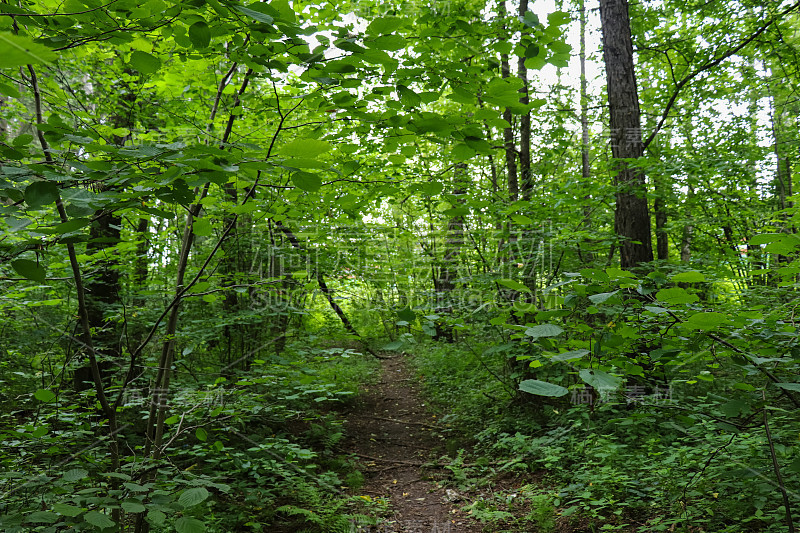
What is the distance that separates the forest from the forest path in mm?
51

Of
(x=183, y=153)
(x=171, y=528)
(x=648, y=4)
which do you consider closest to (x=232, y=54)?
(x=183, y=153)

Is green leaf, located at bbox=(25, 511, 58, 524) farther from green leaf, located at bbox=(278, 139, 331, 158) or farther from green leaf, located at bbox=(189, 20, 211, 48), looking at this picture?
green leaf, located at bbox=(189, 20, 211, 48)

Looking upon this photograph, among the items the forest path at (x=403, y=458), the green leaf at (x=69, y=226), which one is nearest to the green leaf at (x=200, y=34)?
the green leaf at (x=69, y=226)

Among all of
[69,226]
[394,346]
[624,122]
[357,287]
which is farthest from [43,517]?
[624,122]

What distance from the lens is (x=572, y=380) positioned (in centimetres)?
575

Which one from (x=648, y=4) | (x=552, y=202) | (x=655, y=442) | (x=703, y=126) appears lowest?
(x=655, y=442)

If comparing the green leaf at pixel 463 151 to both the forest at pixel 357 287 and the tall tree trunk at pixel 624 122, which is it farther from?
the tall tree trunk at pixel 624 122

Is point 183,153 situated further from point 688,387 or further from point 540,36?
point 688,387

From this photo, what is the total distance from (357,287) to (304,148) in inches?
188

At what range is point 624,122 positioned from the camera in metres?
5.91

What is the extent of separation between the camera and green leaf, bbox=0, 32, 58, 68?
1.60 ft

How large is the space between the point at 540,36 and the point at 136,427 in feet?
19.6

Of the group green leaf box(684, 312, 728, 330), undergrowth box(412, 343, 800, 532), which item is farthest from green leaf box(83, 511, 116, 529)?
green leaf box(684, 312, 728, 330)

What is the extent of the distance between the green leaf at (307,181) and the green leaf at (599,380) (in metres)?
0.99
